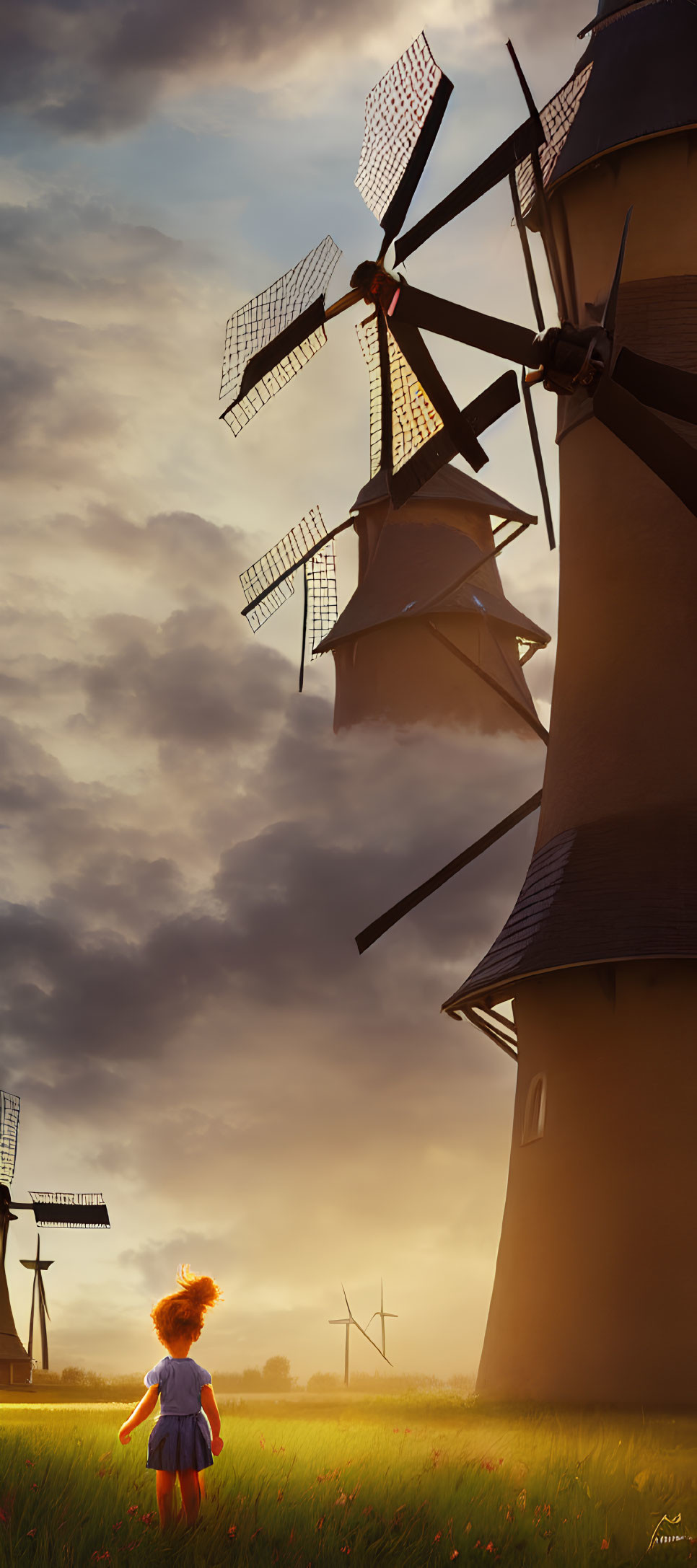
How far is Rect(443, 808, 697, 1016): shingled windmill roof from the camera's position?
14.0m

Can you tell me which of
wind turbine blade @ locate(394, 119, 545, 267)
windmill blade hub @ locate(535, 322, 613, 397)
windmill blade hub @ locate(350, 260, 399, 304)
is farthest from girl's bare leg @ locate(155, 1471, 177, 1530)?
wind turbine blade @ locate(394, 119, 545, 267)

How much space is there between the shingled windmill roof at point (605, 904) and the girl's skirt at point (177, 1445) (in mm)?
7768

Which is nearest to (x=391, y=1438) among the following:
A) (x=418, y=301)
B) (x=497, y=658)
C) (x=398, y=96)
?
(x=418, y=301)

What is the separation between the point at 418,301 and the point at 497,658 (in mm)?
16870

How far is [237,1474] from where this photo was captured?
817 cm

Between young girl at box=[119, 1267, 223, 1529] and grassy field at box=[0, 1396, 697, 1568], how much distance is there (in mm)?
209

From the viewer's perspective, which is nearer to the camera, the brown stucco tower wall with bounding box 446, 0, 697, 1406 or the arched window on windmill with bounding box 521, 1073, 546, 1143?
the brown stucco tower wall with bounding box 446, 0, 697, 1406

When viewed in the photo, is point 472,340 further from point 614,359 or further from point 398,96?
point 398,96

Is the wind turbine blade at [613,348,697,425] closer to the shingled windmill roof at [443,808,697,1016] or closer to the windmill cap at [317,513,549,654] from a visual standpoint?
the shingled windmill roof at [443,808,697,1016]

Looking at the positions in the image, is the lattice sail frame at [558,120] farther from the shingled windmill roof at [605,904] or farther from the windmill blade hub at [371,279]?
the shingled windmill roof at [605,904]

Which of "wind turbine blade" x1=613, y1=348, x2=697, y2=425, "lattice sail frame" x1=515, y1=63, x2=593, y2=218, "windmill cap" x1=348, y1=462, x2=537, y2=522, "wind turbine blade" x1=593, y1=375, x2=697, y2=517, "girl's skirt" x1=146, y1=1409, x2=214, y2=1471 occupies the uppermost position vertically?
"windmill cap" x1=348, y1=462, x2=537, y2=522

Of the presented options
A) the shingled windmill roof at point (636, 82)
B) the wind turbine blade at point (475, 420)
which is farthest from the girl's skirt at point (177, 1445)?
the shingled windmill roof at point (636, 82)

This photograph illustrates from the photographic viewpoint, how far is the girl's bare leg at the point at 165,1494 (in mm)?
7035

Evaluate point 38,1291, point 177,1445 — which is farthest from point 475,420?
point 38,1291
